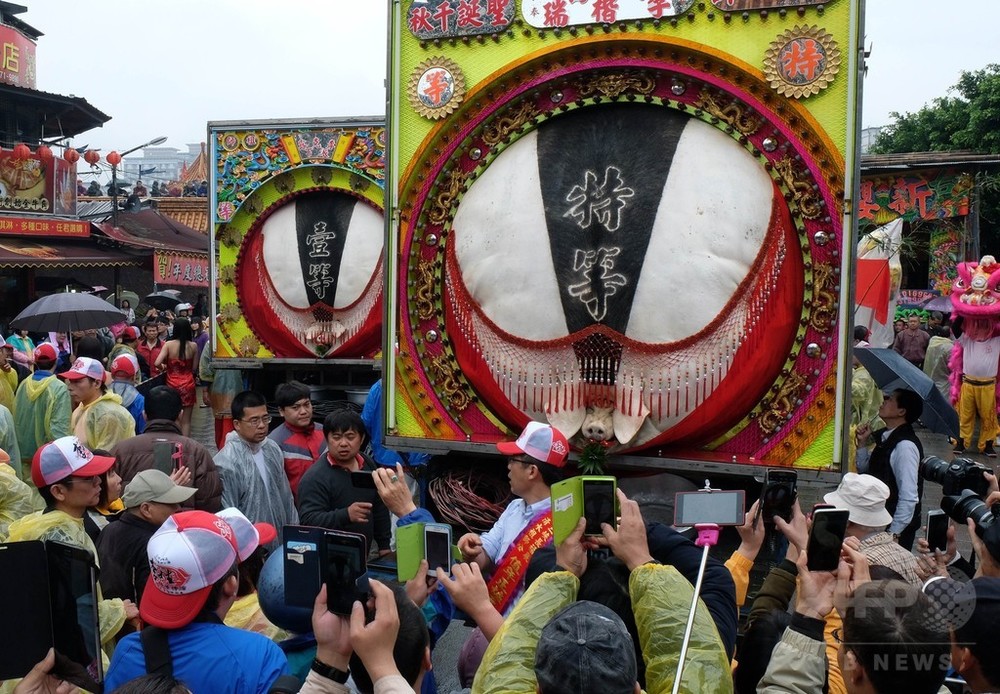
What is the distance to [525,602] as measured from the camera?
2346 mm

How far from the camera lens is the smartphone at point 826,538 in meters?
2.49

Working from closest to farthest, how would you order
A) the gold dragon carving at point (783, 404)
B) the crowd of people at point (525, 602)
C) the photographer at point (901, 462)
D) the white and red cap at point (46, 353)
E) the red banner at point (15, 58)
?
the crowd of people at point (525, 602)
the gold dragon carving at point (783, 404)
the photographer at point (901, 462)
the white and red cap at point (46, 353)
the red banner at point (15, 58)

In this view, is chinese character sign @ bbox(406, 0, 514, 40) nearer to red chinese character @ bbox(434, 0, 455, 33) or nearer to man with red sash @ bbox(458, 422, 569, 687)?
red chinese character @ bbox(434, 0, 455, 33)

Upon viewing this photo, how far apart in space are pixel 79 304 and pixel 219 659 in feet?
24.7

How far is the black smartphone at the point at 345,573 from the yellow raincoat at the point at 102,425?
411cm

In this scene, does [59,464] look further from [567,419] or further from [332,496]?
[567,419]

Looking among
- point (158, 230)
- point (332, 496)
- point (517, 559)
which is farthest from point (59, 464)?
point (158, 230)

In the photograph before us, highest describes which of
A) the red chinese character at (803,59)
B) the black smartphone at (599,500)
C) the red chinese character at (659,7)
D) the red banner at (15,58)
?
the red banner at (15,58)

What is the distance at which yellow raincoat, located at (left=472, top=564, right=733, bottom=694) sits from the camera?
85.8 inches

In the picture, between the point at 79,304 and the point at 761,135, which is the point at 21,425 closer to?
the point at 79,304

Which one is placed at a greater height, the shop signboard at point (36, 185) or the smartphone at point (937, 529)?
the shop signboard at point (36, 185)

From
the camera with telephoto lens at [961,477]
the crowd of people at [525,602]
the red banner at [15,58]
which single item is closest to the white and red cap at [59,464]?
the crowd of people at [525,602]

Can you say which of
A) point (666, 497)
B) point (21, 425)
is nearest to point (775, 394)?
point (666, 497)

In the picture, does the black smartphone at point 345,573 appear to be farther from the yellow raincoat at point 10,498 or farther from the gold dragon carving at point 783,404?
the gold dragon carving at point 783,404
